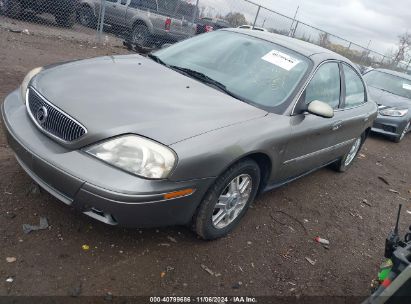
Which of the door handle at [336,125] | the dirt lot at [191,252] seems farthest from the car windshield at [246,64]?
the dirt lot at [191,252]

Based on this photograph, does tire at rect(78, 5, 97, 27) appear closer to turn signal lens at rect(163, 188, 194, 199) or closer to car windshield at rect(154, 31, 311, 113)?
car windshield at rect(154, 31, 311, 113)

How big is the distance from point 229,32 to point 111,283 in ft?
9.52

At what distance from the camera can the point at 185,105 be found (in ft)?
9.50

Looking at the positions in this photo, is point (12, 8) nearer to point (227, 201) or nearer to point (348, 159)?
point (348, 159)

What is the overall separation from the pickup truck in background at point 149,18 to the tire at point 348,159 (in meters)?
7.54

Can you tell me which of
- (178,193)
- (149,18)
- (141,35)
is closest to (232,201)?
(178,193)

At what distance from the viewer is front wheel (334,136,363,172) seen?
5438 millimetres

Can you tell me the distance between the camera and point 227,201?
3.09 meters

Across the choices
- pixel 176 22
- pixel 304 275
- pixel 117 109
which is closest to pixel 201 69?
pixel 117 109

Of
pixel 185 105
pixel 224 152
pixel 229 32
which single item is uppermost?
pixel 229 32

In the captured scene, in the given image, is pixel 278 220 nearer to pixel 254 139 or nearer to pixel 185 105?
pixel 254 139

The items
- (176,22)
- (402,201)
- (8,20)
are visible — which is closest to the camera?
(402,201)

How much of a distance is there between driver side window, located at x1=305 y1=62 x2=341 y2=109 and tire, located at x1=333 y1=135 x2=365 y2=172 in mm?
1405

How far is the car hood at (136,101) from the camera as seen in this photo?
2525 millimetres
